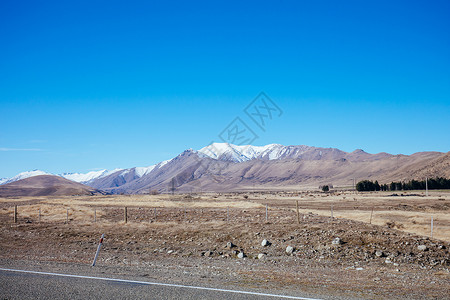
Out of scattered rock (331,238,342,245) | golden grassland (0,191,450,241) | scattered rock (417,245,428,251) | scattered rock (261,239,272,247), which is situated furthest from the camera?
golden grassland (0,191,450,241)

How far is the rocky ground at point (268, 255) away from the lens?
449 inches

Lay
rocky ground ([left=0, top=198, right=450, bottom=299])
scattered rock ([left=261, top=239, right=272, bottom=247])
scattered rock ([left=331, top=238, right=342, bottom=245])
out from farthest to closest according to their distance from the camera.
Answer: scattered rock ([left=261, top=239, right=272, bottom=247])
scattered rock ([left=331, top=238, right=342, bottom=245])
rocky ground ([left=0, top=198, right=450, bottom=299])

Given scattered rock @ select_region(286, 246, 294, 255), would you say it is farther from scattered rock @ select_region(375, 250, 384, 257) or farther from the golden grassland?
the golden grassland

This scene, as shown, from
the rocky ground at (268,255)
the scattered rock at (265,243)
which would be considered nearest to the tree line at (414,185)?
the rocky ground at (268,255)

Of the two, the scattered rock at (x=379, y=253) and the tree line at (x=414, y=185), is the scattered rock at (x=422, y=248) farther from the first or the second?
the tree line at (x=414, y=185)

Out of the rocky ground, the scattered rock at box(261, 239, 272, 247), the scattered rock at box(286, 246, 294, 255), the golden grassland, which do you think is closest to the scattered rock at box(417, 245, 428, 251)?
the rocky ground

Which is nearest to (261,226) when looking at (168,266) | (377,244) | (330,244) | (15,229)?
(330,244)

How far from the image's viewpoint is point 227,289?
10141 millimetres

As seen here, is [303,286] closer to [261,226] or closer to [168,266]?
[168,266]

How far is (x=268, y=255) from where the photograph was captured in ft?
59.2

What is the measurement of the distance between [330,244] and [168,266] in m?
8.12

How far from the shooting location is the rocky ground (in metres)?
11.4

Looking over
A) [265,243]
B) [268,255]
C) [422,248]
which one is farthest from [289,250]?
[422,248]

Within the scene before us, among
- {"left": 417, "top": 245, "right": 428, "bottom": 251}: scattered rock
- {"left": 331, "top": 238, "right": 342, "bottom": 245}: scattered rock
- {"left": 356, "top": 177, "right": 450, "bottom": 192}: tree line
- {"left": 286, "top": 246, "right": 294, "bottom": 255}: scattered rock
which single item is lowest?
{"left": 356, "top": 177, "right": 450, "bottom": 192}: tree line
